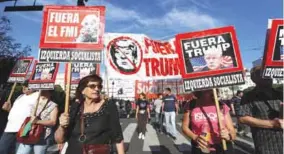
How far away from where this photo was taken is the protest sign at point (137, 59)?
314 inches

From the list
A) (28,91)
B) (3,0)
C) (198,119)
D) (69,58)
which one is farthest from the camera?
(3,0)

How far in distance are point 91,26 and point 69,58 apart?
55 centimetres

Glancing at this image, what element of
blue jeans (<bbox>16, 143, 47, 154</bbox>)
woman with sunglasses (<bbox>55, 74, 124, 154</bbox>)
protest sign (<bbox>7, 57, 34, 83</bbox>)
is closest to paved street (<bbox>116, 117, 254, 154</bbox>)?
protest sign (<bbox>7, 57, 34, 83</bbox>)

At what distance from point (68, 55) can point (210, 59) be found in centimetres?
164

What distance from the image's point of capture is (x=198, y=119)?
3820mm

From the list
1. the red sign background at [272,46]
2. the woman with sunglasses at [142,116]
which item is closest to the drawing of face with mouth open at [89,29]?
the red sign background at [272,46]

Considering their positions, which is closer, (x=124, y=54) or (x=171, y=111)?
(x=124, y=54)

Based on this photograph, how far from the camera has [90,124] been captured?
332 cm

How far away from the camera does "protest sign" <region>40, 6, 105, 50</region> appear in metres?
4.30

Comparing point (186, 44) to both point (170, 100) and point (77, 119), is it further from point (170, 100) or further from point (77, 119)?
point (170, 100)

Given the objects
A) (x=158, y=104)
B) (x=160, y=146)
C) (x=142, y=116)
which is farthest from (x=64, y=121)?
(x=158, y=104)

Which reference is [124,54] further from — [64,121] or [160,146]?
[64,121]

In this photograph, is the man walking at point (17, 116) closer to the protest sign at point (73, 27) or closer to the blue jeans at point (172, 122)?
the protest sign at point (73, 27)

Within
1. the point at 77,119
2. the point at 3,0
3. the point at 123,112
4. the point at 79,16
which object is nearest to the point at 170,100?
the point at 3,0
